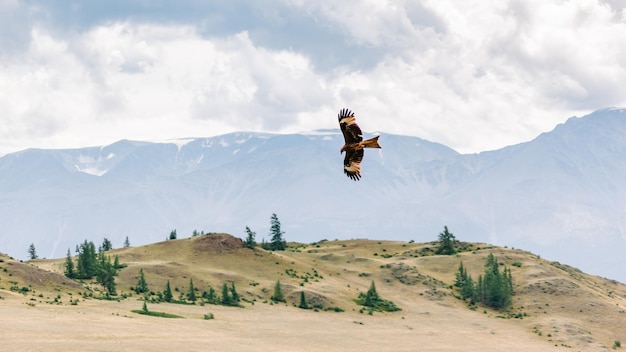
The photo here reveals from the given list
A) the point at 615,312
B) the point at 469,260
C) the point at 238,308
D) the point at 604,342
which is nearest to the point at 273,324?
the point at 238,308

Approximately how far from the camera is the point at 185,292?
113062 millimetres

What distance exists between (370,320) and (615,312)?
1520 inches

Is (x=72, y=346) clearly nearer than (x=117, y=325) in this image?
Yes

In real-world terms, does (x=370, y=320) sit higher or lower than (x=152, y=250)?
lower

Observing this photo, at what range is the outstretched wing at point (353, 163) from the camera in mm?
28281

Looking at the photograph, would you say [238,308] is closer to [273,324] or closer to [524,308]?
[273,324]

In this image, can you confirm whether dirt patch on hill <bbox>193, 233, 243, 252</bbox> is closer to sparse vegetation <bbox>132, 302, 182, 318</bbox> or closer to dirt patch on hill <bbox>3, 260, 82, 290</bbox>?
dirt patch on hill <bbox>3, 260, 82, 290</bbox>

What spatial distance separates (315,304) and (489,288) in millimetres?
29560

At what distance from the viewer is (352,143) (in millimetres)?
28375

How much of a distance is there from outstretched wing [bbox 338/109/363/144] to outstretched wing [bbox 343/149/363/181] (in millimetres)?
359

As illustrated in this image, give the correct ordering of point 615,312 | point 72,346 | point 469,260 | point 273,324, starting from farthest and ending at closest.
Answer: point 469,260 → point 615,312 → point 273,324 → point 72,346

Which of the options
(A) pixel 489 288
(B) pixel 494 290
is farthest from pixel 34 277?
(B) pixel 494 290

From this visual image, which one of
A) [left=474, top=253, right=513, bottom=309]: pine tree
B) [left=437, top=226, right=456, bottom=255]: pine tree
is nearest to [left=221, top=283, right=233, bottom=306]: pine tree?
[left=474, top=253, right=513, bottom=309]: pine tree

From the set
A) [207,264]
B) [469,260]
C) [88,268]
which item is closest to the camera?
[88,268]
